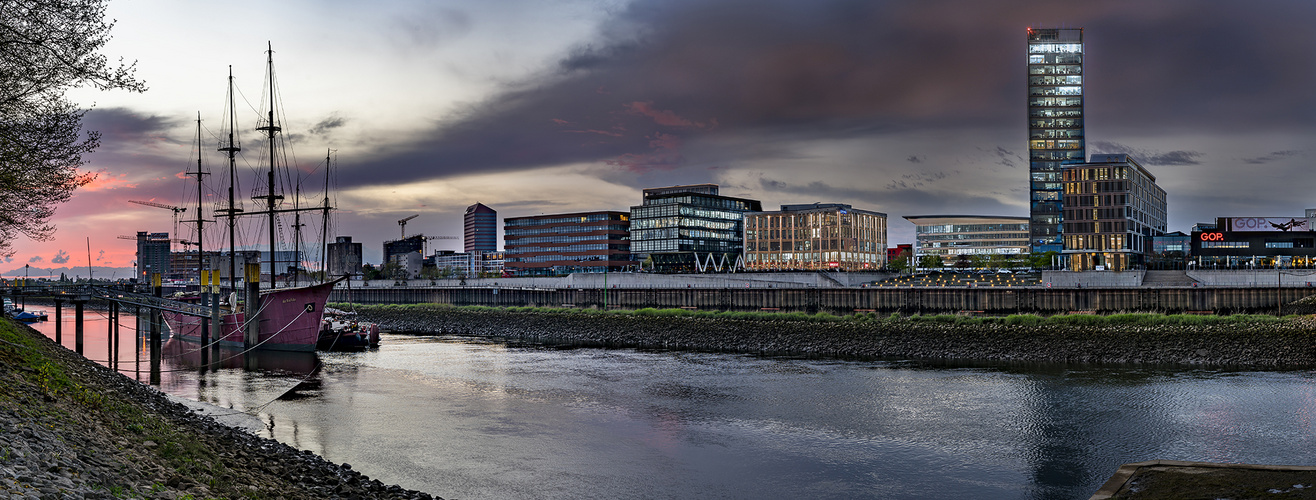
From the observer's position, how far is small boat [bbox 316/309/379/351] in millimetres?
62625

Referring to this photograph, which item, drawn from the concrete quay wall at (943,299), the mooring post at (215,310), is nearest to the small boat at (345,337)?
the mooring post at (215,310)

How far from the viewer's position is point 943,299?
73.6 m

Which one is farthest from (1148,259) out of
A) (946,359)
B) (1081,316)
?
(946,359)

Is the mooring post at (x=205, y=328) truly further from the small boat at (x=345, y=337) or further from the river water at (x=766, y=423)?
the small boat at (x=345, y=337)

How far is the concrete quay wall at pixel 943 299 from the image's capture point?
213 ft

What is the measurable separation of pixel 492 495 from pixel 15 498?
1178 cm

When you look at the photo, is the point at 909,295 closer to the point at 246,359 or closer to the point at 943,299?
the point at 943,299

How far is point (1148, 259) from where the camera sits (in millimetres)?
185375

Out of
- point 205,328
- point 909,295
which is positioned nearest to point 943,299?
point 909,295

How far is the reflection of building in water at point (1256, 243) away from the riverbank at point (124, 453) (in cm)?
15788

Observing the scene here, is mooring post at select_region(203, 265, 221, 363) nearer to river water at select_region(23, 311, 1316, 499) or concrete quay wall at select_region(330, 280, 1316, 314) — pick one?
river water at select_region(23, 311, 1316, 499)

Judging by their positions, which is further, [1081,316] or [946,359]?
[1081,316]

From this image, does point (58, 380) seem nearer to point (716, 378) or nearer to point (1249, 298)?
point (716, 378)

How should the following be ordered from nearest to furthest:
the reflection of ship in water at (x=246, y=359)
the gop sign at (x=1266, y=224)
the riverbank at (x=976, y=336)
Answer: the riverbank at (x=976, y=336), the reflection of ship in water at (x=246, y=359), the gop sign at (x=1266, y=224)
